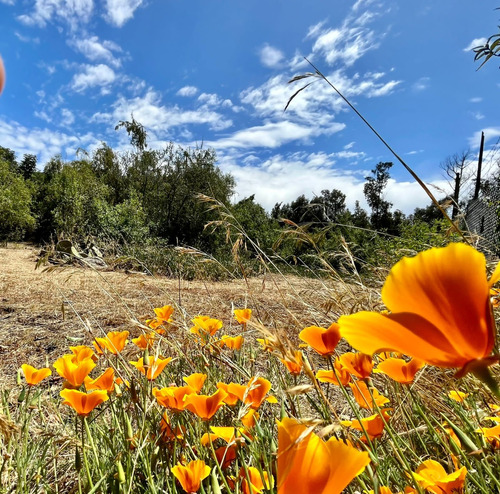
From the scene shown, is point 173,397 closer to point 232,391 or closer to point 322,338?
point 232,391

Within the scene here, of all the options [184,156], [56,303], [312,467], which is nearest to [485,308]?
[312,467]

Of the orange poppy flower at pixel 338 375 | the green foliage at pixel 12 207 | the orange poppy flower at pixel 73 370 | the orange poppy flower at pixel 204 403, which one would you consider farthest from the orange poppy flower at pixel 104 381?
the green foliage at pixel 12 207

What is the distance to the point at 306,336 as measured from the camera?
661 mm

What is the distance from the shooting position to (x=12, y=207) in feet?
49.6

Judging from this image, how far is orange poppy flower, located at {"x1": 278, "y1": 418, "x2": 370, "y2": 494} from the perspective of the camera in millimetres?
321

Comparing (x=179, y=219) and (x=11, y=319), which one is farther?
(x=179, y=219)

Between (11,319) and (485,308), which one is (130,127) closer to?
(11,319)

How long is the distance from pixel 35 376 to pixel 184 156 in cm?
1576

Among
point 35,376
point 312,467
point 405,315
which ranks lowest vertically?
point 35,376

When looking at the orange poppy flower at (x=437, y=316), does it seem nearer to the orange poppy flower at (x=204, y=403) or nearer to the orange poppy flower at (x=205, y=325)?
the orange poppy flower at (x=204, y=403)

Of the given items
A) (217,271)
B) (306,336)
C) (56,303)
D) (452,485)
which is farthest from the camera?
(217,271)

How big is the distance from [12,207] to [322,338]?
17594mm

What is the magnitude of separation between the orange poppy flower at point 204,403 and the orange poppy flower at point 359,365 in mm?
251

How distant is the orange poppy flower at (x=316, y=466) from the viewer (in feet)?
1.05
